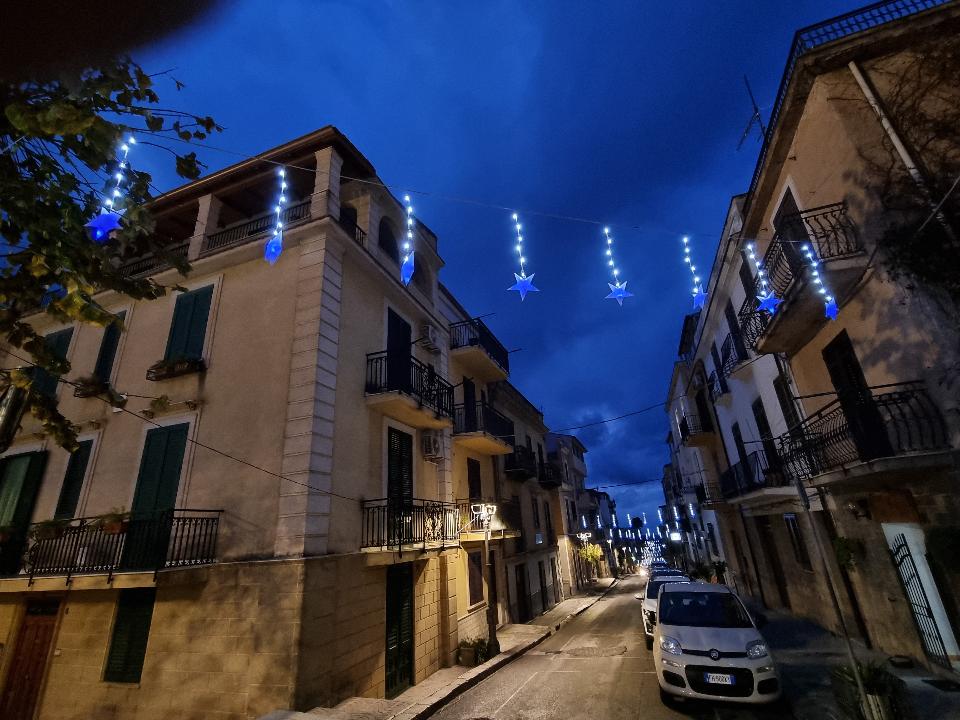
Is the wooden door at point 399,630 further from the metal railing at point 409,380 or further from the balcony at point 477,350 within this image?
the balcony at point 477,350

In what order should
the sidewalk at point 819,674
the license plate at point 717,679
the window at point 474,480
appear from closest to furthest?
the sidewalk at point 819,674 < the license plate at point 717,679 < the window at point 474,480

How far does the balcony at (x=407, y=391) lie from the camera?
34.6ft

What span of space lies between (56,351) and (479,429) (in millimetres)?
12375

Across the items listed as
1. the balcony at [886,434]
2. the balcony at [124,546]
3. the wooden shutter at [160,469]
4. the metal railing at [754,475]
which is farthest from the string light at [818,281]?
the wooden shutter at [160,469]

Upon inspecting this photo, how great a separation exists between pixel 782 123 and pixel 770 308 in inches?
156

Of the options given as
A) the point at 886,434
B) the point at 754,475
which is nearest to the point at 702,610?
the point at 886,434

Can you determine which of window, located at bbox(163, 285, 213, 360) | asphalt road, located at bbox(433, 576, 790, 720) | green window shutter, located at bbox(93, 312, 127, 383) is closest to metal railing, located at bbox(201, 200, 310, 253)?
window, located at bbox(163, 285, 213, 360)

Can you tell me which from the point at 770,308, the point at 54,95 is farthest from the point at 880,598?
the point at 54,95

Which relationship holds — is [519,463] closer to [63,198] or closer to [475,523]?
[475,523]

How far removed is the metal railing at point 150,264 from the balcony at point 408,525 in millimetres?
8611

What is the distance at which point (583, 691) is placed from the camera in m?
8.27

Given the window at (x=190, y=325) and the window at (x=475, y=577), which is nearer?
the window at (x=190, y=325)

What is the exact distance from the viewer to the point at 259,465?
862cm

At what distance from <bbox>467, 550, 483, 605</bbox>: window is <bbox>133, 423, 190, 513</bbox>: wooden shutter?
903 cm
